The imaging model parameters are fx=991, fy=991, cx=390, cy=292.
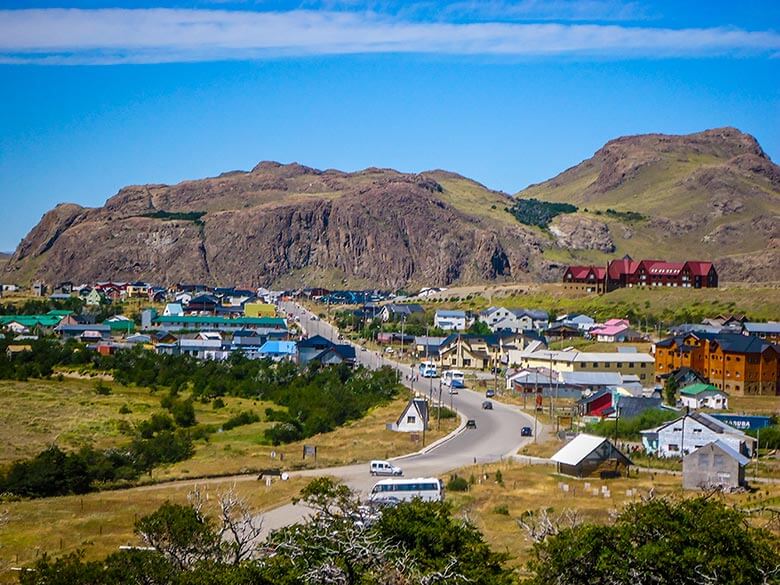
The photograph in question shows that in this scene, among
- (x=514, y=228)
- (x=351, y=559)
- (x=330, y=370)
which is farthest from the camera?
(x=514, y=228)

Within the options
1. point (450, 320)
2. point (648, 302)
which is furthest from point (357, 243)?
point (648, 302)

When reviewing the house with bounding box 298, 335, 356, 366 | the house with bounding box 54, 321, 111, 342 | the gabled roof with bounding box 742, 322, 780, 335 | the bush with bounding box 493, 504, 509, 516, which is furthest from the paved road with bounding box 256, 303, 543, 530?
the house with bounding box 54, 321, 111, 342

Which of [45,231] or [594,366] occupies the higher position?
[45,231]

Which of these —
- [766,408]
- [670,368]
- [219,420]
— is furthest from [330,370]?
[766,408]

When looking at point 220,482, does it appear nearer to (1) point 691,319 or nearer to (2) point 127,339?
(2) point 127,339

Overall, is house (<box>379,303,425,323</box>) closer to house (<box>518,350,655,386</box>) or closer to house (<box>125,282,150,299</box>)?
house (<box>518,350,655,386</box>)

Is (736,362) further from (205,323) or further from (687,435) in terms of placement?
(205,323)
